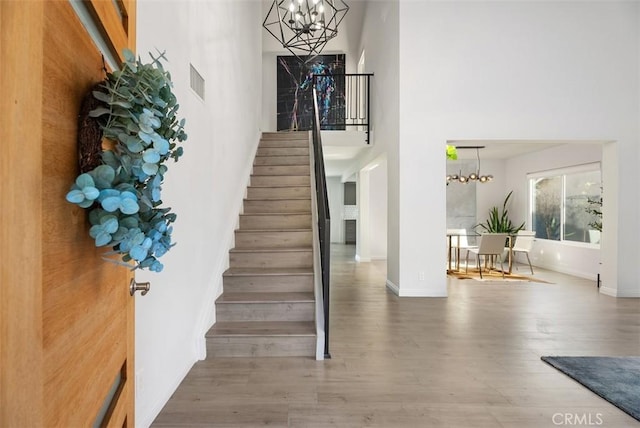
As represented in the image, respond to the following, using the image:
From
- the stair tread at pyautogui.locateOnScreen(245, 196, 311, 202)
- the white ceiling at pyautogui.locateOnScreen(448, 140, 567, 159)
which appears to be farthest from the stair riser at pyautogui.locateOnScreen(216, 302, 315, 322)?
the white ceiling at pyautogui.locateOnScreen(448, 140, 567, 159)

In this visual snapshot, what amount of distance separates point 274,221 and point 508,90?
3812mm

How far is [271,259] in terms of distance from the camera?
3463 millimetres

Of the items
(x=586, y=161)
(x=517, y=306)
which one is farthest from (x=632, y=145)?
(x=517, y=306)

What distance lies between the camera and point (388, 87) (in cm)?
534

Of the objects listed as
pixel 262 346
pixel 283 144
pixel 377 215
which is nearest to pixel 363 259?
pixel 377 215

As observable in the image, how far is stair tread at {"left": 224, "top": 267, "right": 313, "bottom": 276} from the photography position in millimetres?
3170

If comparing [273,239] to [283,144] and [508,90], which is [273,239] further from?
[508,90]

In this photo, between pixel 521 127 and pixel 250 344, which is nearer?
pixel 250 344

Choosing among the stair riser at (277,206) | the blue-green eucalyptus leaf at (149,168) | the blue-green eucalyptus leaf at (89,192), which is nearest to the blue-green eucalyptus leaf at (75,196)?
the blue-green eucalyptus leaf at (89,192)

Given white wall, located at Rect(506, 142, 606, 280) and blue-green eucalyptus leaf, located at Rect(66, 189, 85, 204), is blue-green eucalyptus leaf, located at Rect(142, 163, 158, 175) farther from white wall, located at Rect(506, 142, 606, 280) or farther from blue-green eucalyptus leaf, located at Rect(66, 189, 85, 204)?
white wall, located at Rect(506, 142, 606, 280)

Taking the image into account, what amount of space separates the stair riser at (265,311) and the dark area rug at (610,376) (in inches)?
78.0

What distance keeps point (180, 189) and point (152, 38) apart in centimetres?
86

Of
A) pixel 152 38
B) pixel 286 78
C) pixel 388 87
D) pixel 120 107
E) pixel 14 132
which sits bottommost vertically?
pixel 14 132

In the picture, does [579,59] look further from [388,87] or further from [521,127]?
[388,87]
